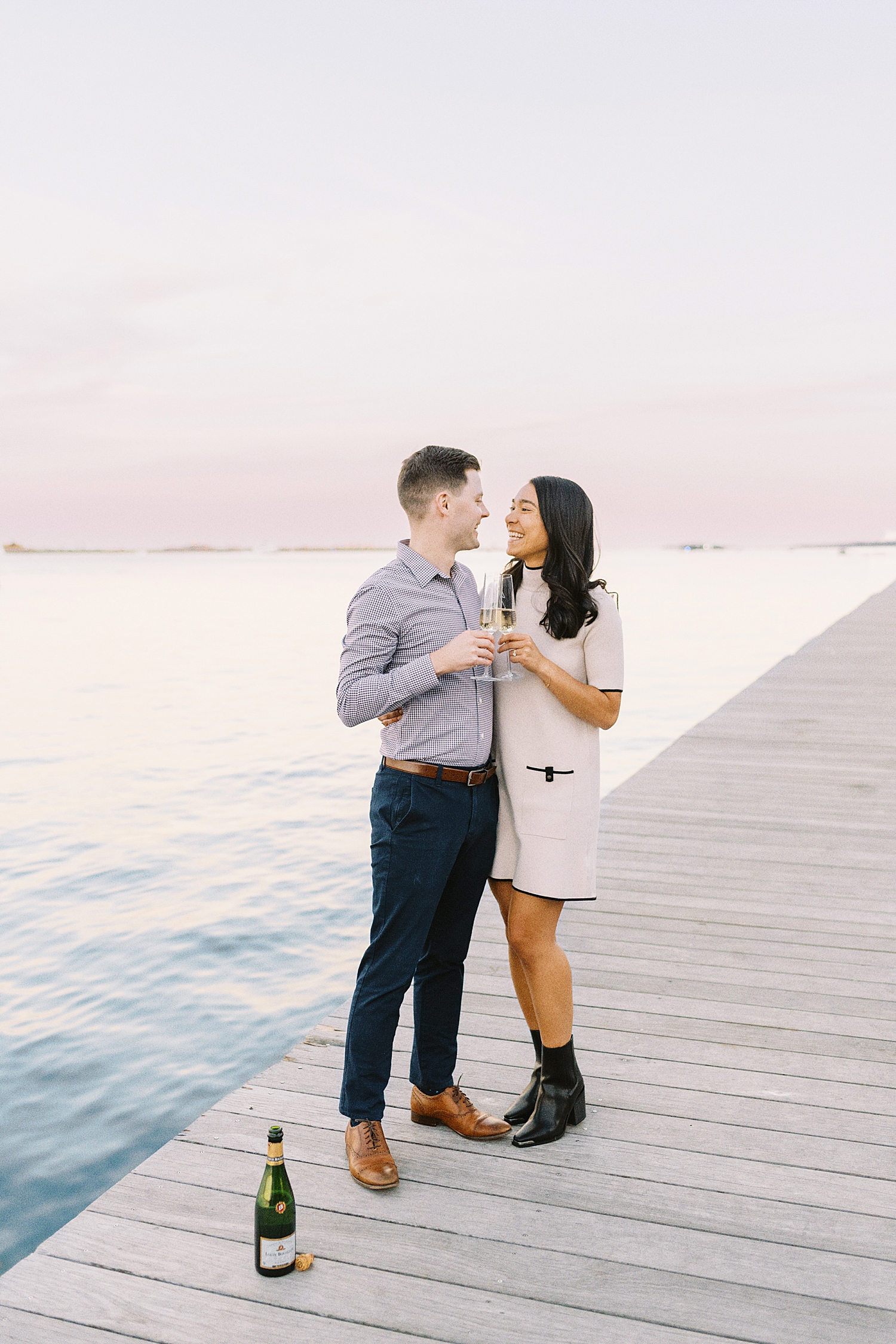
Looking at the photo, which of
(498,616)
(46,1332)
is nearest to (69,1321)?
(46,1332)

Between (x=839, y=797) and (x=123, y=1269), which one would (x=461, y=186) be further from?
(x=123, y=1269)

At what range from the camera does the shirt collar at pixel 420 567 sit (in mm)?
2363

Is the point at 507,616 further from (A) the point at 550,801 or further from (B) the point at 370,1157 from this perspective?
(B) the point at 370,1157

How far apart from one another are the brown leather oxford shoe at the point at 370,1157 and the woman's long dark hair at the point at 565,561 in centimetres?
118

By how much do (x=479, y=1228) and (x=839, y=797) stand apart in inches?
176

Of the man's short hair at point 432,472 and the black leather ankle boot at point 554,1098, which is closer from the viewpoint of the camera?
the man's short hair at point 432,472

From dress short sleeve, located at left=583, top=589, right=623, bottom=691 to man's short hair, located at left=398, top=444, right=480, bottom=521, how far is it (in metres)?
0.41

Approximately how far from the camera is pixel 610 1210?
2.25m

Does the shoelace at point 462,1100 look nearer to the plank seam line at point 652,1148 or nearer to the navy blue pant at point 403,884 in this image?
the plank seam line at point 652,1148

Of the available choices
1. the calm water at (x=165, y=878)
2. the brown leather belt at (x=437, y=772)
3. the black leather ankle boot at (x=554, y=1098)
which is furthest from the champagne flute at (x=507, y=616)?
the calm water at (x=165, y=878)

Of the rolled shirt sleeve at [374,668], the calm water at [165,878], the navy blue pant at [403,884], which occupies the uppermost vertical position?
the rolled shirt sleeve at [374,668]

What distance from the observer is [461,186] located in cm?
1995

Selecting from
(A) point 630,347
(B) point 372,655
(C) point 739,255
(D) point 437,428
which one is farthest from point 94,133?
(D) point 437,428

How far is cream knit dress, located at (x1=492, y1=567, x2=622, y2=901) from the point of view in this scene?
2428mm
